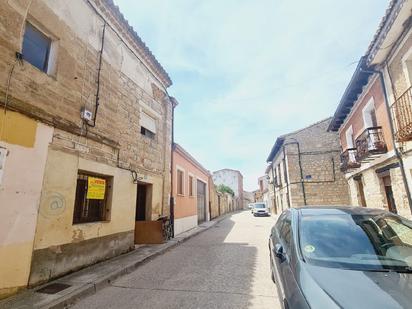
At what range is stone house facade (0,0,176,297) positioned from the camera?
395 cm

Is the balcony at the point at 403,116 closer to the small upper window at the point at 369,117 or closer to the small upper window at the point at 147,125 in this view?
the small upper window at the point at 369,117

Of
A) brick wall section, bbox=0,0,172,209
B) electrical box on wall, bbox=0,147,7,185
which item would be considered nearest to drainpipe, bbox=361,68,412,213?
brick wall section, bbox=0,0,172,209

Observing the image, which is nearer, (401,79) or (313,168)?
(401,79)

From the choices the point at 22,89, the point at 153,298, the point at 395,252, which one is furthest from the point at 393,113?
the point at 22,89

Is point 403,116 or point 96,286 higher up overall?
point 403,116

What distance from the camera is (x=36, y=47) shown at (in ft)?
15.6

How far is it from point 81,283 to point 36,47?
15.0 ft

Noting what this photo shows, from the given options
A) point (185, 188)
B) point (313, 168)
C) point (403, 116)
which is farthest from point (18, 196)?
point (313, 168)

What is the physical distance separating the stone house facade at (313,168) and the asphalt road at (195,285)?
11.3 metres

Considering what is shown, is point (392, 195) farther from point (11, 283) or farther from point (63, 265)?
point (11, 283)

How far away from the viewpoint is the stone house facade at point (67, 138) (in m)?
3.95

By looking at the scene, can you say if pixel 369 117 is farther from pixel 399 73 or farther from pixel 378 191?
pixel 399 73

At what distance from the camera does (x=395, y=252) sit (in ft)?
7.81

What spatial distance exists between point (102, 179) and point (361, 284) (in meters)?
5.86
